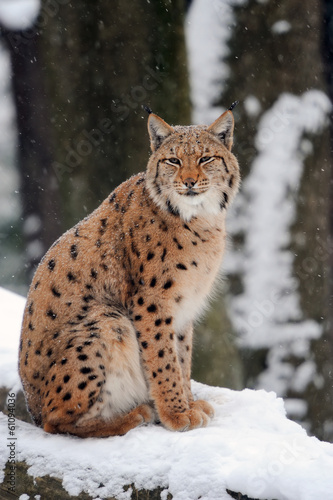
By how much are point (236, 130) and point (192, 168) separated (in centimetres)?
378

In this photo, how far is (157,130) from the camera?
4.95 metres

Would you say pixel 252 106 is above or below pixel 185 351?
above

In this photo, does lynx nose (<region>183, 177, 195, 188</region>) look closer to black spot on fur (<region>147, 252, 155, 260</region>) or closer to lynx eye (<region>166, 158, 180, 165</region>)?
lynx eye (<region>166, 158, 180, 165</region>)

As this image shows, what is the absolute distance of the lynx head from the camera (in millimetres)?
4703

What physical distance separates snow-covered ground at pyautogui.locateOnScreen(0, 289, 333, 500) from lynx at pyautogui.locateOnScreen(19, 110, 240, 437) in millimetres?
233

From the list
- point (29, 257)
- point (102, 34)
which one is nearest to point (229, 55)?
point (102, 34)

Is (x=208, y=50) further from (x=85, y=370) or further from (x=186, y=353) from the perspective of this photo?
(x=85, y=370)

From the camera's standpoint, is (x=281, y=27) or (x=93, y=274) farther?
(x=281, y=27)

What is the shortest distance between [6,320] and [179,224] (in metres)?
3.11

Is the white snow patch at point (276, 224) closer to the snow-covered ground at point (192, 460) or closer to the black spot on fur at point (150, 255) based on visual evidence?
the snow-covered ground at point (192, 460)

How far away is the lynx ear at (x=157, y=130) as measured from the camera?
4.89 metres

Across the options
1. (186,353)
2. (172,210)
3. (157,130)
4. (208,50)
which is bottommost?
(186,353)

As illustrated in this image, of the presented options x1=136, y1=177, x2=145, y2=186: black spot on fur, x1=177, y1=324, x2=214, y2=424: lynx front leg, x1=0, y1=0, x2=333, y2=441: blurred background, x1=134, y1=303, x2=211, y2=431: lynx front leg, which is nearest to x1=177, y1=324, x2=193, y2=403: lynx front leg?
x1=177, y1=324, x2=214, y2=424: lynx front leg

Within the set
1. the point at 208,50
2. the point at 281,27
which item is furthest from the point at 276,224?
the point at 281,27
